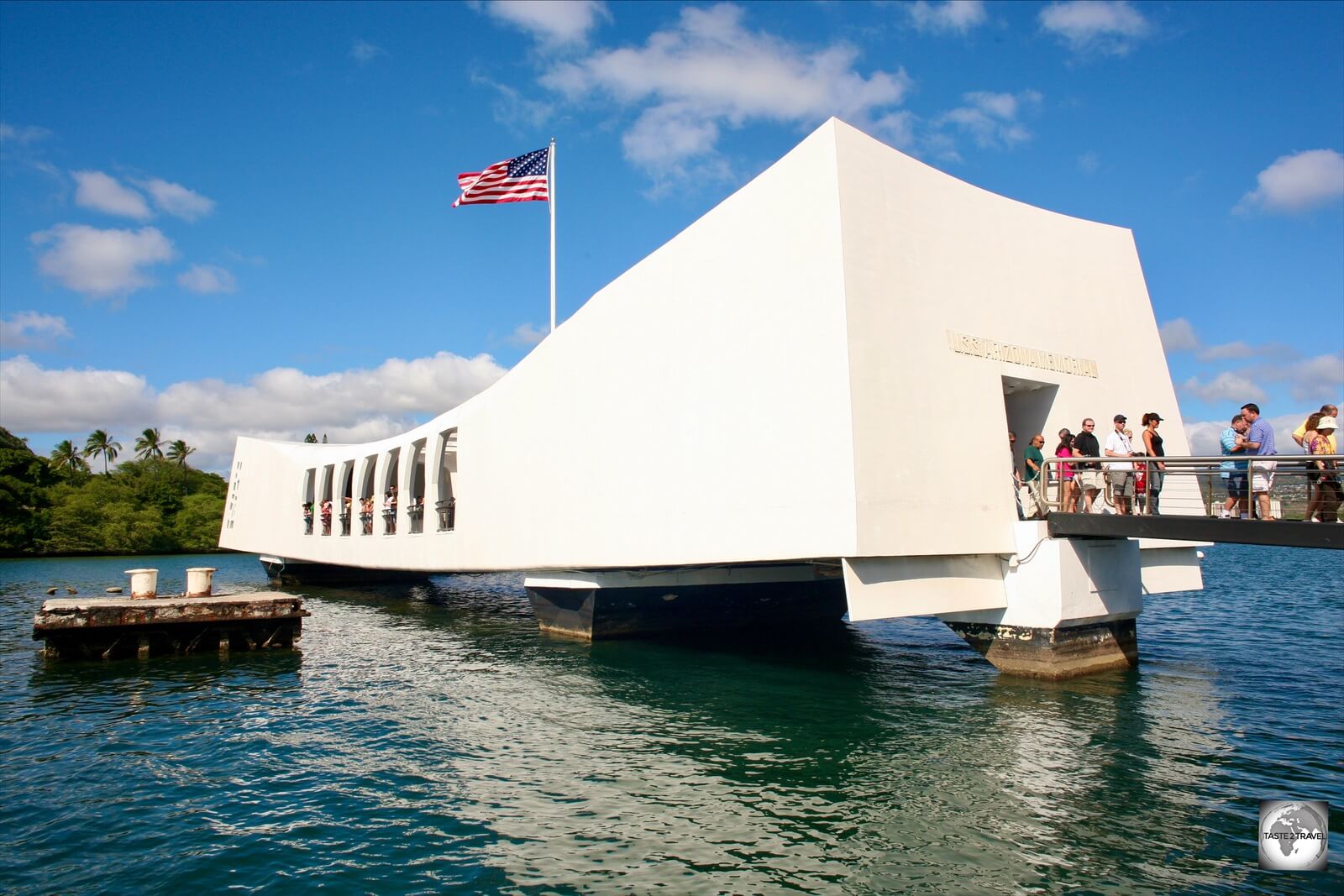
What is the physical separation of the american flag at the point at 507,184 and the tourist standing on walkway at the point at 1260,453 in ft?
56.6

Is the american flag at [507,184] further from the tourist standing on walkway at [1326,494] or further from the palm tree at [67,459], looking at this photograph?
the palm tree at [67,459]

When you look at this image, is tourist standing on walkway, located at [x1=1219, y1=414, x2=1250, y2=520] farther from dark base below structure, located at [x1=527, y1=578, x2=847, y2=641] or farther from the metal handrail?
A: dark base below structure, located at [x1=527, y1=578, x2=847, y2=641]

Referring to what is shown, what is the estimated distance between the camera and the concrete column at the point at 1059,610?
13141mm

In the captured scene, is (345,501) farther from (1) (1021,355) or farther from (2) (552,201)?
(1) (1021,355)

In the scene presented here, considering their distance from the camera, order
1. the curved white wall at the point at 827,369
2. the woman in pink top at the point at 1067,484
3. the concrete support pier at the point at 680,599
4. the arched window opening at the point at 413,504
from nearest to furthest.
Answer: the curved white wall at the point at 827,369
the woman in pink top at the point at 1067,484
the concrete support pier at the point at 680,599
the arched window opening at the point at 413,504

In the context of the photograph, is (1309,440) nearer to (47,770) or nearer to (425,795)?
(425,795)

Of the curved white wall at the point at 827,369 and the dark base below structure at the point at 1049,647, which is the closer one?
the curved white wall at the point at 827,369

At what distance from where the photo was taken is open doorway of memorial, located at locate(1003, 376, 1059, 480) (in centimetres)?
1496

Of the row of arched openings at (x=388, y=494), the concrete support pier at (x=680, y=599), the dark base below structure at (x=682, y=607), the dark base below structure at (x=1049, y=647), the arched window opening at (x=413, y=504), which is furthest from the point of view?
the arched window opening at (x=413, y=504)

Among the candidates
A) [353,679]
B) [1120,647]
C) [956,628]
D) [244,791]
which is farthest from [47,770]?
[1120,647]

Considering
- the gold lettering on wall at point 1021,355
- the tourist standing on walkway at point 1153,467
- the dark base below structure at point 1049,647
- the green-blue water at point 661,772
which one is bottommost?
the green-blue water at point 661,772

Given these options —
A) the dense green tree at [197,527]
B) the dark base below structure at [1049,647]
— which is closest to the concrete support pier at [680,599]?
the dark base below structure at [1049,647]

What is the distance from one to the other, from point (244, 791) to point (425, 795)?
79.1 inches

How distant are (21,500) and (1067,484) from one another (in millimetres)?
74386
